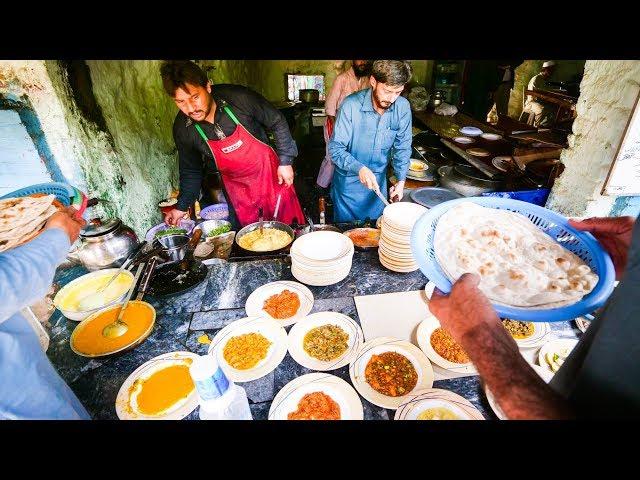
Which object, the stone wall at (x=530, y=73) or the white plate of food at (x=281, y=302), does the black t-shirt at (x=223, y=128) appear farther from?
the stone wall at (x=530, y=73)

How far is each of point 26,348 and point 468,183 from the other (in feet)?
13.8

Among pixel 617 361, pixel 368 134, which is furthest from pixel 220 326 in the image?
pixel 368 134

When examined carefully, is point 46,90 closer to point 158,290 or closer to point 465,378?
point 158,290

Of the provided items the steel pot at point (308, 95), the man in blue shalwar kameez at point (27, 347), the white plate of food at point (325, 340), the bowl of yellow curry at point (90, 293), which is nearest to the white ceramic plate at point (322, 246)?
the white plate of food at point (325, 340)

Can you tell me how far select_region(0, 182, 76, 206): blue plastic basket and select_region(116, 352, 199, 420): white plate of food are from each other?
1.32 metres

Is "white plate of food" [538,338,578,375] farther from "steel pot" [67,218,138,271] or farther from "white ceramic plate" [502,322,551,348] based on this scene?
"steel pot" [67,218,138,271]

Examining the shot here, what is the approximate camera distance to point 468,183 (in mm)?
3871

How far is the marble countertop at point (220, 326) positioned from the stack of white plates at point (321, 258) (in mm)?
122

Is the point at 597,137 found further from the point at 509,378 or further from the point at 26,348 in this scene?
the point at 26,348

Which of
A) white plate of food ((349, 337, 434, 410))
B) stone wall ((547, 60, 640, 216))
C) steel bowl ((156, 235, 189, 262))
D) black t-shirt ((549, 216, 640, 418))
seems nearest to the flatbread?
steel bowl ((156, 235, 189, 262))

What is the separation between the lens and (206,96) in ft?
10.4
